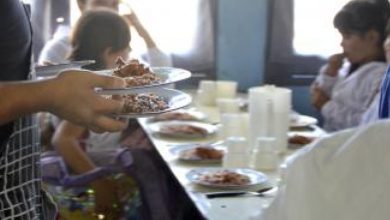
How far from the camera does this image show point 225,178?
2053mm

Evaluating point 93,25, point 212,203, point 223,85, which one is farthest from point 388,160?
point 223,85

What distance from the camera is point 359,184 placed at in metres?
0.84

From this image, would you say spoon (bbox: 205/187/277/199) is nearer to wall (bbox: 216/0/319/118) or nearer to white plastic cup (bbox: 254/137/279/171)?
white plastic cup (bbox: 254/137/279/171)

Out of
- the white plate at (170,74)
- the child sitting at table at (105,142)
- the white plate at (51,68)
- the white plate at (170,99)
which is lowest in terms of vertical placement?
the child sitting at table at (105,142)

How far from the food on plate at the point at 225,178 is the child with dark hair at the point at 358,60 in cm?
106

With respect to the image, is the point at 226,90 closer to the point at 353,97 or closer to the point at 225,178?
the point at 353,97

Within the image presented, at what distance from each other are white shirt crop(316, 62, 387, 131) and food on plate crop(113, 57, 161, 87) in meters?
1.67

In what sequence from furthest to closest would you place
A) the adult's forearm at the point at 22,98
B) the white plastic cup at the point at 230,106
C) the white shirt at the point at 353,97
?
the white plastic cup at the point at 230,106 < the white shirt at the point at 353,97 < the adult's forearm at the point at 22,98

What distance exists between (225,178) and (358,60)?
1.32 metres

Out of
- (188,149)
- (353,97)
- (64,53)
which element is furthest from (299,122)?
(64,53)

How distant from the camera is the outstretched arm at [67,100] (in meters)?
0.99

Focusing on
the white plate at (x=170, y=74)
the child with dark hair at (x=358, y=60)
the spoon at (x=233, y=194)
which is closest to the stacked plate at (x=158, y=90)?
the white plate at (x=170, y=74)

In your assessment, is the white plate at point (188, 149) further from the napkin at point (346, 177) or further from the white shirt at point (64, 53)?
the napkin at point (346, 177)

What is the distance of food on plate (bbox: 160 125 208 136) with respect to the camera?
277cm
